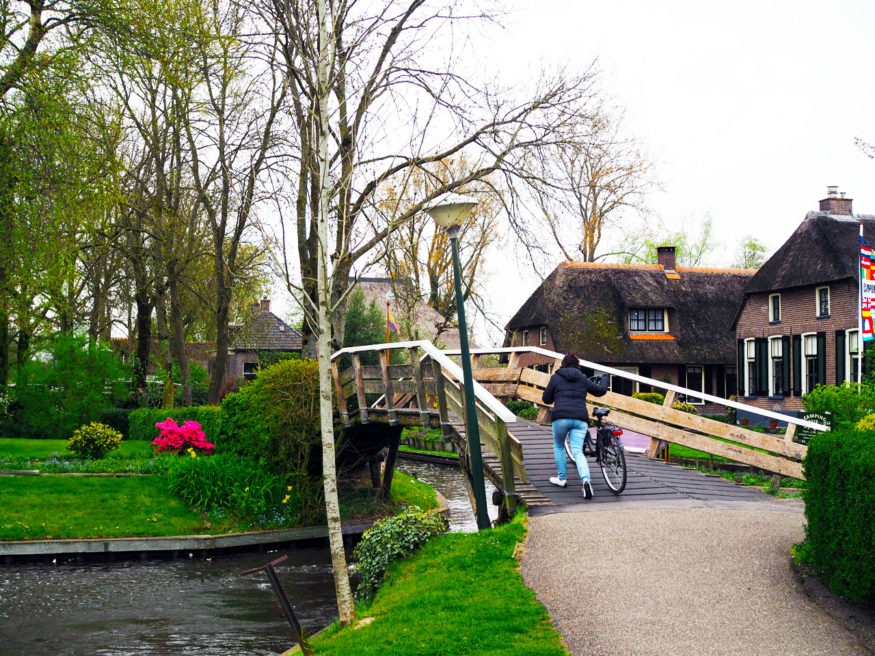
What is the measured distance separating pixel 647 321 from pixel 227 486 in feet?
104

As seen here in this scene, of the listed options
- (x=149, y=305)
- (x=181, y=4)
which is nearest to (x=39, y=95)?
(x=181, y=4)

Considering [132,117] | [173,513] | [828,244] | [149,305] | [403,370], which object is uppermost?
[132,117]

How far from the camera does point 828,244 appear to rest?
3631 centimetres

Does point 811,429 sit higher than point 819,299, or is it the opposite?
point 819,299

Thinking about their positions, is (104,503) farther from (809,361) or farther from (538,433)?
(809,361)

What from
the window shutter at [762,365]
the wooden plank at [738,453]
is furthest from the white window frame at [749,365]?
the wooden plank at [738,453]

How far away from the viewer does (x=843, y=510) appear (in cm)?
725

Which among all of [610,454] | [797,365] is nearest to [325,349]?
[610,454]

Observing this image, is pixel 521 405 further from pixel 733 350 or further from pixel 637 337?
pixel 733 350

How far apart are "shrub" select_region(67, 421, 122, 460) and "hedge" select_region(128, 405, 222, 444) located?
217cm

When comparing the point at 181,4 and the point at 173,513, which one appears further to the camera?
the point at 181,4

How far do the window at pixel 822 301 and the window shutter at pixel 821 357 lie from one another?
0.91 meters

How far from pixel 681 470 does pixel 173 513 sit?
391 inches

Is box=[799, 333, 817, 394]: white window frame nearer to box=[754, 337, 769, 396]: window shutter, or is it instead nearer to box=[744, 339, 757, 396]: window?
box=[754, 337, 769, 396]: window shutter
